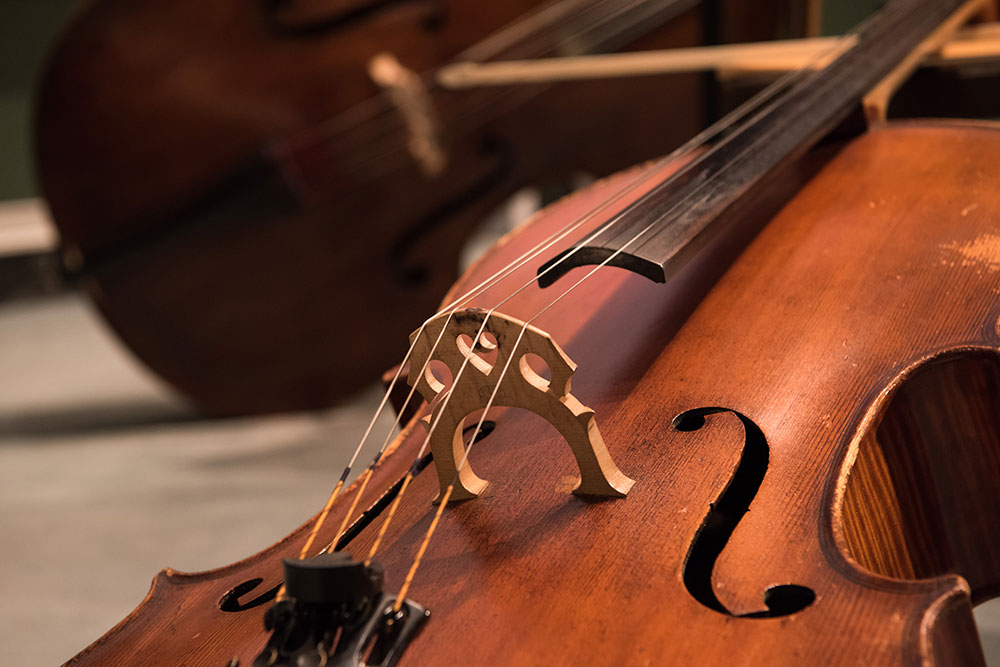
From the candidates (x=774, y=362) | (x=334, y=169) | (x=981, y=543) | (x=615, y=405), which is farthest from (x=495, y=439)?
(x=334, y=169)

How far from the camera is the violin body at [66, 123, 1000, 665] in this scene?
45 cm

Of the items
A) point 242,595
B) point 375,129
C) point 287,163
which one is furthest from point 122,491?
point 242,595

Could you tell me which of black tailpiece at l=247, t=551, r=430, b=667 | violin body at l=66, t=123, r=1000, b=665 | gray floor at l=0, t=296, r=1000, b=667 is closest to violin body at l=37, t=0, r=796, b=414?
gray floor at l=0, t=296, r=1000, b=667

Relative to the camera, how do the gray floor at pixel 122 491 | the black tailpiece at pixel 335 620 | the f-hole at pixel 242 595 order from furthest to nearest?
the gray floor at pixel 122 491 < the f-hole at pixel 242 595 < the black tailpiece at pixel 335 620

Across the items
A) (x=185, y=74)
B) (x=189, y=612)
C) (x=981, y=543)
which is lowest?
(x=981, y=543)

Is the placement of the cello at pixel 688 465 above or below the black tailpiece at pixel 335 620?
below

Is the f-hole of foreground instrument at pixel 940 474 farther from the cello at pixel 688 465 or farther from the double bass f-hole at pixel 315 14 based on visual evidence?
the double bass f-hole at pixel 315 14

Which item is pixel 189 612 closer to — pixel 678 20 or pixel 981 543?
pixel 981 543

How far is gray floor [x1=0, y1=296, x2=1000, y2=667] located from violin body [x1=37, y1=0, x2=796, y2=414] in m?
0.12

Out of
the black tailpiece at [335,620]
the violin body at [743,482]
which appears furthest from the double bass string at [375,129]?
the black tailpiece at [335,620]

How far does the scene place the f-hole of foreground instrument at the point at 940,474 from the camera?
601 mm

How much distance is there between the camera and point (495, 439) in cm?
62

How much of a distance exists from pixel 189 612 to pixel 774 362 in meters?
0.42

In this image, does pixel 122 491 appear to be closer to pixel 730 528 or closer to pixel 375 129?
pixel 375 129
